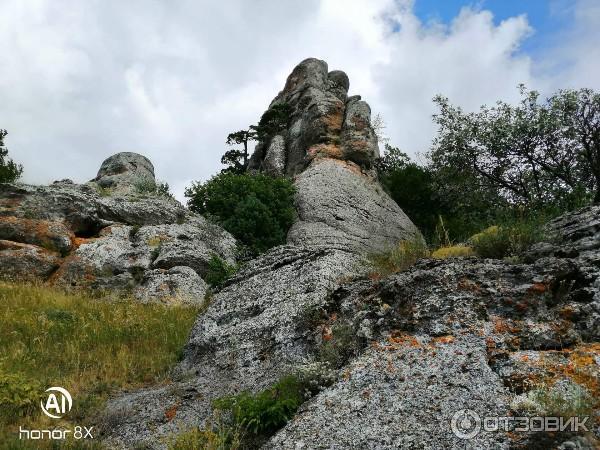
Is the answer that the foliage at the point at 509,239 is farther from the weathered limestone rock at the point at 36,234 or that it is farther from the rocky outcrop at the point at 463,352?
the weathered limestone rock at the point at 36,234

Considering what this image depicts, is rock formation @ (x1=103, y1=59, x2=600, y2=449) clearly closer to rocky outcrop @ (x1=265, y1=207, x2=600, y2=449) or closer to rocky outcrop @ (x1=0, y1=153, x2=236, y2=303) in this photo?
rocky outcrop @ (x1=265, y1=207, x2=600, y2=449)

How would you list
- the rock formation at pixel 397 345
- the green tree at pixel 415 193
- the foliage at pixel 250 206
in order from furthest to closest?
the green tree at pixel 415 193 → the foliage at pixel 250 206 → the rock formation at pixel 397 345

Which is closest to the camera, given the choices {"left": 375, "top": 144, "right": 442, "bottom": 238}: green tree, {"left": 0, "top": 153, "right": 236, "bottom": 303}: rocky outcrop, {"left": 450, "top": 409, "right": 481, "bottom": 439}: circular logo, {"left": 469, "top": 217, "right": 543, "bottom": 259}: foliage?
{"left": 450, "top": 409, "right": 481, "bottom": 439}: circular logo

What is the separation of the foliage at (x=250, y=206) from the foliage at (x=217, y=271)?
9.45 feet

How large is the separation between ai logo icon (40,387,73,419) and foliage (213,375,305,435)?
2.06m

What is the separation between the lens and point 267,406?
6977 millimetres

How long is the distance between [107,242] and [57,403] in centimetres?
1138

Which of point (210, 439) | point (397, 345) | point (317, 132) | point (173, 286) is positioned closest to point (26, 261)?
point (173, 286)

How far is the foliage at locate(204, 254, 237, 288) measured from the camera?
1707 cm

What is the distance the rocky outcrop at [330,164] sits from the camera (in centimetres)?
2325

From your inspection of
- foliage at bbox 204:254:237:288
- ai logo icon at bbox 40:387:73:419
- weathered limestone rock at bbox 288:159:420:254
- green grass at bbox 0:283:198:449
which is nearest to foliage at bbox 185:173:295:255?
weathered limestone rock at bbox 288:159:420:254

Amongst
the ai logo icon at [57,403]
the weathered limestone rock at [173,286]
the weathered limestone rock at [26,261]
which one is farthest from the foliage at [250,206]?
the ai logo icon at [57,403]

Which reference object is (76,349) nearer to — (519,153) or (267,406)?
(267,406)

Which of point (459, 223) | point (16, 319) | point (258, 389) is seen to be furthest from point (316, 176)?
point (258, 389)
